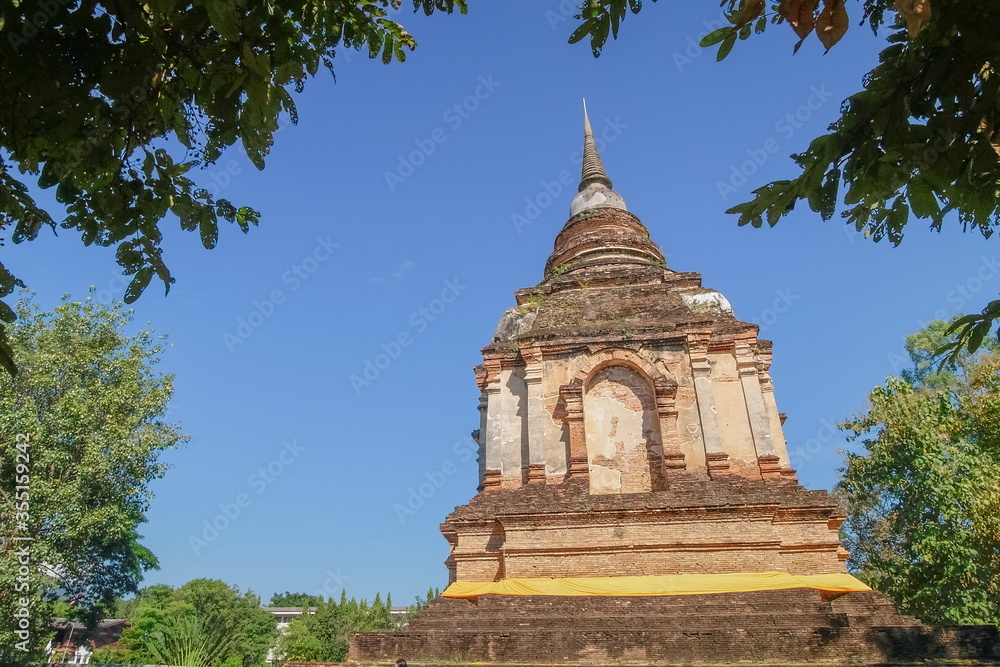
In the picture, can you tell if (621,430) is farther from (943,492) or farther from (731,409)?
(943,492)

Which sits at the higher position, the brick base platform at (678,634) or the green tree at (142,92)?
the green tree at (142,92)

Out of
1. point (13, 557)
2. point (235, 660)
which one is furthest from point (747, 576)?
point (235, 660)

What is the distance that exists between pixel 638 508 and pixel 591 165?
1591 centimetres

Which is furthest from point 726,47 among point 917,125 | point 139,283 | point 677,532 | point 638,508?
point 677,532

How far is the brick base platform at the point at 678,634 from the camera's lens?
912 centimetres

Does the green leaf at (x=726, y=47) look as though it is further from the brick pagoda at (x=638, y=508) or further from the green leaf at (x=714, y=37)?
the brick pagoda at (x=638, y=508)

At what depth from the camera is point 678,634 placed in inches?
372

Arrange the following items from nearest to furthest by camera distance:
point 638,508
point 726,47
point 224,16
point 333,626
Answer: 1. point 224,16
2. point 726,47
3. point 638,508
4. point 333,626

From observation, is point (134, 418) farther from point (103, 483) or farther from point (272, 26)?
point (272, 26)

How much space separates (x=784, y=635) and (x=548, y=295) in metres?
10.5

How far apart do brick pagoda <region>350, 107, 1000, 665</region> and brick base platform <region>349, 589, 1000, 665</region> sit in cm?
3

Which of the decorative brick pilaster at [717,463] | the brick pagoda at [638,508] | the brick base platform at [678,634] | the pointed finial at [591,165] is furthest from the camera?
the pointed finial at [591,165]

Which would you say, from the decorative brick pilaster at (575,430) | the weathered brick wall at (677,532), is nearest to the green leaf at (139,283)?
the weathered brick wall at (677,532)

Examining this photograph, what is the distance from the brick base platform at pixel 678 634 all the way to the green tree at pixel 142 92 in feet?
27.2
